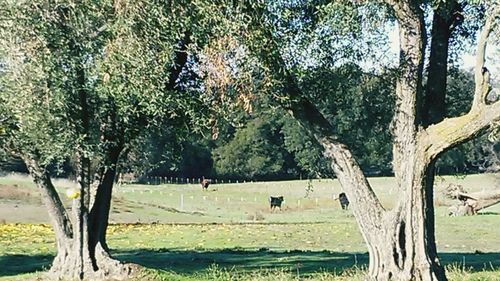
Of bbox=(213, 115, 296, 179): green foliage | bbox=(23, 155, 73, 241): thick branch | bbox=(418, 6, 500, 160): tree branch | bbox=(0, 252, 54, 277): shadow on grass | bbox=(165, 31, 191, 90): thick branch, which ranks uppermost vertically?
bbox=(213, 115, 296, 179): green foliage

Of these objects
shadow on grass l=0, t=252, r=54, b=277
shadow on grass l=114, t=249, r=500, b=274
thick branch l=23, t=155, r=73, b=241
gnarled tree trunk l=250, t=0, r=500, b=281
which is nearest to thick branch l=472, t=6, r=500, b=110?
gnarled tree trunk l=250, t=0, r=500, b=281

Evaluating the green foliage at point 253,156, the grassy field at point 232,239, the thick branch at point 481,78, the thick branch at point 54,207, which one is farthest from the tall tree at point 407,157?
the green foliage at point 253,156

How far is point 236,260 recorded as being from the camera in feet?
65.7

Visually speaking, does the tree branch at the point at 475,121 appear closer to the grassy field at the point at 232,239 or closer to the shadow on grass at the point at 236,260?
the grassy field at the point at 232,239

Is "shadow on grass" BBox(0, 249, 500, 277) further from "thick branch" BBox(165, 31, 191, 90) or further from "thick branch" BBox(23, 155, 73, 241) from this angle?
"thick branch" BBox(165, 31, 191, 90)

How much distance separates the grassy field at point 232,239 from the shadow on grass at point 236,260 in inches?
1.0

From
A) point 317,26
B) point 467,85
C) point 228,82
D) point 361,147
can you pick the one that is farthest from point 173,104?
point 467,85

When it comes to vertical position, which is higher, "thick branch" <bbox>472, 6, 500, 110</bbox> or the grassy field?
"thick branch" <bbox>472, 6, 500, 110</bbox>

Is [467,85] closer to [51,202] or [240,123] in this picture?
[240,123]

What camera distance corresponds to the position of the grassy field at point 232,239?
54.5 ft

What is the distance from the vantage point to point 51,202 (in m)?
16.7

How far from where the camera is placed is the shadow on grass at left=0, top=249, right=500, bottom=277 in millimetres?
17359

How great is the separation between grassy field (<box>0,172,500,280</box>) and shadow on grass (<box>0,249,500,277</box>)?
0.02 metres

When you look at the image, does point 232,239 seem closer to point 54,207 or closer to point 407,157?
point 54,207
